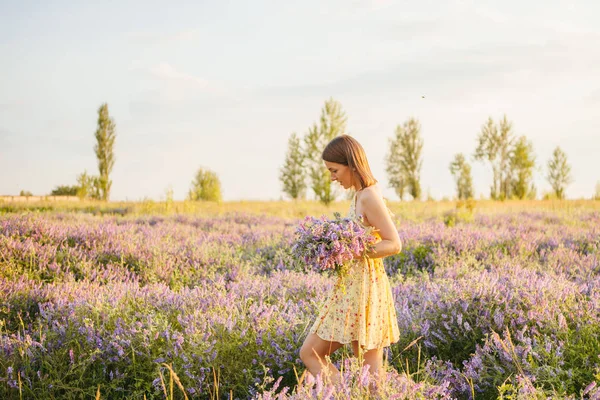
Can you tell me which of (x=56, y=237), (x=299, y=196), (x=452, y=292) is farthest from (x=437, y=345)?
(x=299, y=196)

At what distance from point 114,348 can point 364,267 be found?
207 centimetres

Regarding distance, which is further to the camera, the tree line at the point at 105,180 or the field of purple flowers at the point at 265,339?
the tree line at the point at 105,180

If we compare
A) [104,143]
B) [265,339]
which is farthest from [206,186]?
[265,339]

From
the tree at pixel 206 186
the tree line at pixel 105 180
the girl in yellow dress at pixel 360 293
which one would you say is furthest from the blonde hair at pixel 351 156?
the tree at pixel 206 186

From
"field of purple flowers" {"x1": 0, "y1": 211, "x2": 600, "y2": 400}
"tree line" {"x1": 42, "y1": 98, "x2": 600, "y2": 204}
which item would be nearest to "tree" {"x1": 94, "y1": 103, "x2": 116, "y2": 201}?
"tree line" {"x1": 42, "y1": 98, "x2": 600, "y2": 204}

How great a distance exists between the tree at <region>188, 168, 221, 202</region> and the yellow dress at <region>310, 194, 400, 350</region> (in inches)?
954

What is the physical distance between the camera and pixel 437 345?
4.15 meters

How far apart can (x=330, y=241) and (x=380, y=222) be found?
41 centimetres

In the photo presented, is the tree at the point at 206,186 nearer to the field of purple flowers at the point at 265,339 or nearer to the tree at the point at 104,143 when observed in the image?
the tree at the point at 104,143

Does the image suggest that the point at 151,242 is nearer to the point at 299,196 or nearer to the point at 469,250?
the point at 469,250

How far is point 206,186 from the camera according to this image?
2966 centimetres

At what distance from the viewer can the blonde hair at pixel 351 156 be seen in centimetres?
312

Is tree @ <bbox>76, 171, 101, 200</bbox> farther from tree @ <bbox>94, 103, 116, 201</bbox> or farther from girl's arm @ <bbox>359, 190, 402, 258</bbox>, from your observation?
girl's arm @ <bbox>359, 190, 402, 258</bbox>

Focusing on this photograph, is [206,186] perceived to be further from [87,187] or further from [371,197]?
[371,197]
